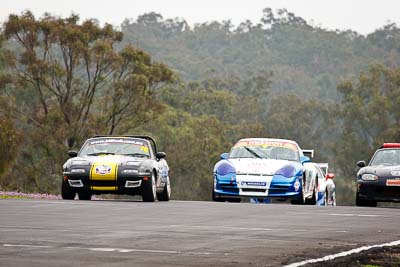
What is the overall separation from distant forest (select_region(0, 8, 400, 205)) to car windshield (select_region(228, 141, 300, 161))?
26.2 meters

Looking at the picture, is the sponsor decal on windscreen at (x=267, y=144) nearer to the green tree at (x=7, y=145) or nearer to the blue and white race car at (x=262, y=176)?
the blue and white race car at (x=262, y=176)

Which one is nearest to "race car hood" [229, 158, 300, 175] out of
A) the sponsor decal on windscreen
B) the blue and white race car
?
the blue and white race car

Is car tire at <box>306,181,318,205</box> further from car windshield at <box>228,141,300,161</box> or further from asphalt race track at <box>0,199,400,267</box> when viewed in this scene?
asphalt race track at <box>0,199,400,267</box>

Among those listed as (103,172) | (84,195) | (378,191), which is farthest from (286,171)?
(84,195)

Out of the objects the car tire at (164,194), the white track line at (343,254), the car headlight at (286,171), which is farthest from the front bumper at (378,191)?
the white track line at (343,254)

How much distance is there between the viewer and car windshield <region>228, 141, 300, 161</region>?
86.5 ft

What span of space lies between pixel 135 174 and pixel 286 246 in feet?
38.4

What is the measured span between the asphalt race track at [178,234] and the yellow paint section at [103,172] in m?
2.95

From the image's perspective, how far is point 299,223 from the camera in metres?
16.4

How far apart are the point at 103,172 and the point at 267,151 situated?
4448 mm

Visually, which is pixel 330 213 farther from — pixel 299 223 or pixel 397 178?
pixel 397 178

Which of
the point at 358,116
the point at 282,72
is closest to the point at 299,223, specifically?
the point at 358,116

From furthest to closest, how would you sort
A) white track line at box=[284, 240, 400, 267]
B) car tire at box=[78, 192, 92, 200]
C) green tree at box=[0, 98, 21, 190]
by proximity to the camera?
green tree at box=[0, 98, 21, 190] < car tire at box=[78, 192, 92, 200] < white track line at box=[284, 240, 400, 267]

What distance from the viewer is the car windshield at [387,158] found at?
2590 centimetres
